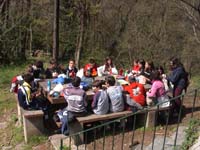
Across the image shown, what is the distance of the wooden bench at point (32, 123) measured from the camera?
6965 millimetres

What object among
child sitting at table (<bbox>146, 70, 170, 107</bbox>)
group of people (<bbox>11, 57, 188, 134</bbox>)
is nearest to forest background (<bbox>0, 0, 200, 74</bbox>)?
group of people (<bbox>11, 57, 188, 134</bbox>)

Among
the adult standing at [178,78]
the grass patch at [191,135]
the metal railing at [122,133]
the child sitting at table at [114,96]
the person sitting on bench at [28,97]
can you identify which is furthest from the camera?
the adult standing at [178,78]

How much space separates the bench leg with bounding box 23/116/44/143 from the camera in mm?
7031

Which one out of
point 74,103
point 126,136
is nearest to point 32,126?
point 74,103

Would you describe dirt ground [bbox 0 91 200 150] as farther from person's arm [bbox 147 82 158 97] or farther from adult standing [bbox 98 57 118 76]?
adult standing [bbox 98 57 118 76]

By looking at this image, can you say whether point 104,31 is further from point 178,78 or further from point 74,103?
point 74,103

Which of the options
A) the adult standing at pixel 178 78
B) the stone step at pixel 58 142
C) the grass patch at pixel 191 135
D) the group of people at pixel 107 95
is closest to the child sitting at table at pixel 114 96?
the group of people at pixel 107 95

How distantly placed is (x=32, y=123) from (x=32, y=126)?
0.07 metres

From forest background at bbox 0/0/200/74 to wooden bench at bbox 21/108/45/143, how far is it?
Result: 9230mm

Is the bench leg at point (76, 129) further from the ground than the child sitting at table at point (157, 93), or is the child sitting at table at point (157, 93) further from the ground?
the child sitting at table at point (157, 93)

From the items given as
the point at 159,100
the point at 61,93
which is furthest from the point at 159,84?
the point at 61,93

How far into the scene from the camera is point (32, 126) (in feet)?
23.3

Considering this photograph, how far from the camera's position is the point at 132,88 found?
7340 millimetres

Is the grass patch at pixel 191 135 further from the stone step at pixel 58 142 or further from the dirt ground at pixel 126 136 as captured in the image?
the stone step at pixel 58 142
